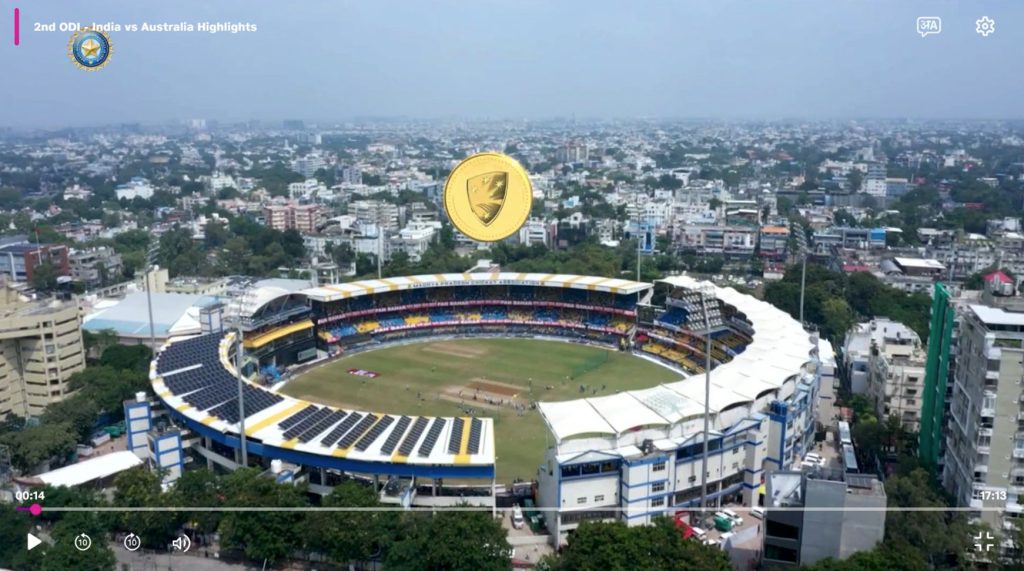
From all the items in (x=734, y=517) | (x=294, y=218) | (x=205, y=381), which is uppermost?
(x=294, y=218)

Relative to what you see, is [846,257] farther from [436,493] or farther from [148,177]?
[148,177]

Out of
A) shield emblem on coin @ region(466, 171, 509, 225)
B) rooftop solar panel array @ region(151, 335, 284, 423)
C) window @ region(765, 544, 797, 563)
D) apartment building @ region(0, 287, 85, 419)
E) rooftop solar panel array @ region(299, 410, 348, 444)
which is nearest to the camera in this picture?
window @ region(765, 544, 797, 563)

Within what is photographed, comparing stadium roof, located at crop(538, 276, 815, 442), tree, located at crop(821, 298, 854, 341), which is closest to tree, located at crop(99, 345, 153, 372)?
stadium roof, located at crop(538, 276, 815, 442)

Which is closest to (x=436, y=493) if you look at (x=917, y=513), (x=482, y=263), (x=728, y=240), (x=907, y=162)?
(x=917, y=513)

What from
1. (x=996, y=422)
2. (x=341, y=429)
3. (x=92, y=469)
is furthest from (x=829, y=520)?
(x=92, y=469)

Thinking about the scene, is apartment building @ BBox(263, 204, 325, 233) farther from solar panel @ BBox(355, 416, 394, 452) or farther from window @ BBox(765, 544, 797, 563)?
window @ BBox(765, 544, 797, 563)

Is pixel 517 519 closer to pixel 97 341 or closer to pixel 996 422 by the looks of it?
pixel 996 422
